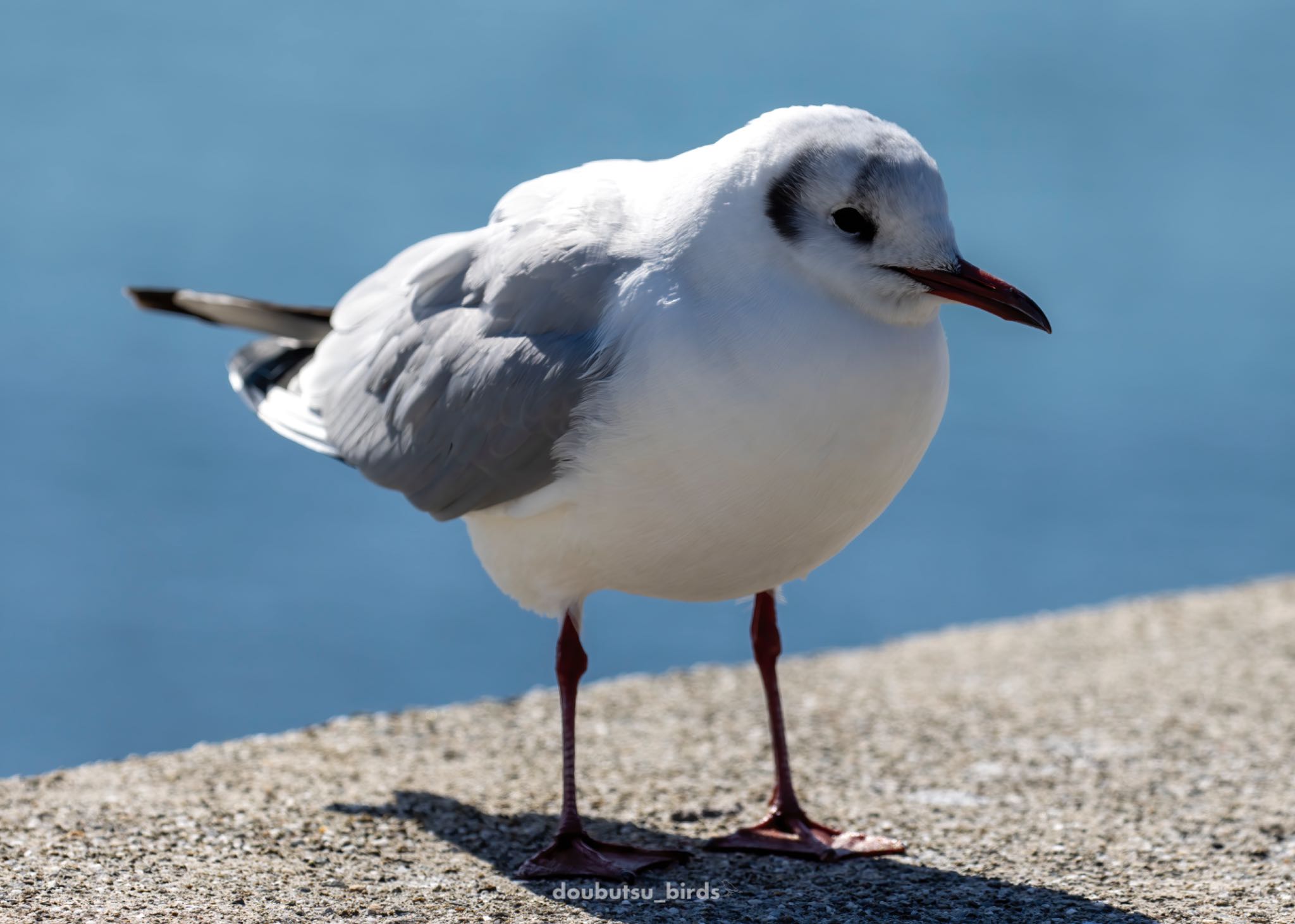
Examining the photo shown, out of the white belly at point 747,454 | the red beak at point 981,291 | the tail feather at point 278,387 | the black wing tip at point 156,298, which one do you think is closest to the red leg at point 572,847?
the white belly at point 747,454

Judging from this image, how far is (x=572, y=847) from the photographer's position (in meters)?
3.55

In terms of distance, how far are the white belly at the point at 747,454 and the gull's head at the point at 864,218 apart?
0.11 meters

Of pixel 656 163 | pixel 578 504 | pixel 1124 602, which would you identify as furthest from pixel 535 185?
pixel 1124 602

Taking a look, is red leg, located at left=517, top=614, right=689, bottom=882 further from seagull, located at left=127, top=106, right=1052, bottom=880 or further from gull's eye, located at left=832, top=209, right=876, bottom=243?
gull's eye, located at left=832, top=209, right=876, bottom=243

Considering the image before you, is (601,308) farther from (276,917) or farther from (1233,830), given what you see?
(1233,830)

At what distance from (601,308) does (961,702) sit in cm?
247

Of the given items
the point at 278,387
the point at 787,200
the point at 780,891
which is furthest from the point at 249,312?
the point at 780,891

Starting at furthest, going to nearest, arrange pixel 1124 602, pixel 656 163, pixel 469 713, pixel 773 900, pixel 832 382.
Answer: pixel 1124 602 < pixel 469 713 < pixel 656 163 < pixel 773 900 < pixel 832 382

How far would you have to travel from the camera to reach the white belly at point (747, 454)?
307cm

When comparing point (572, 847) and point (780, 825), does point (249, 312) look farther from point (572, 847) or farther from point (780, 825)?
Answer: point (780, 825)

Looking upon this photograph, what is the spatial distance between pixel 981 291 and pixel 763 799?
1717mm

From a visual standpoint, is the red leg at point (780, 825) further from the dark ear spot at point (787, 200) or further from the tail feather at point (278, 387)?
the tail feather at point (278, 387)

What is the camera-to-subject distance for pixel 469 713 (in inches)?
199

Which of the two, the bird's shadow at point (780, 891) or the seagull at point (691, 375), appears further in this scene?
the bird's shadow at point (780, 891)
